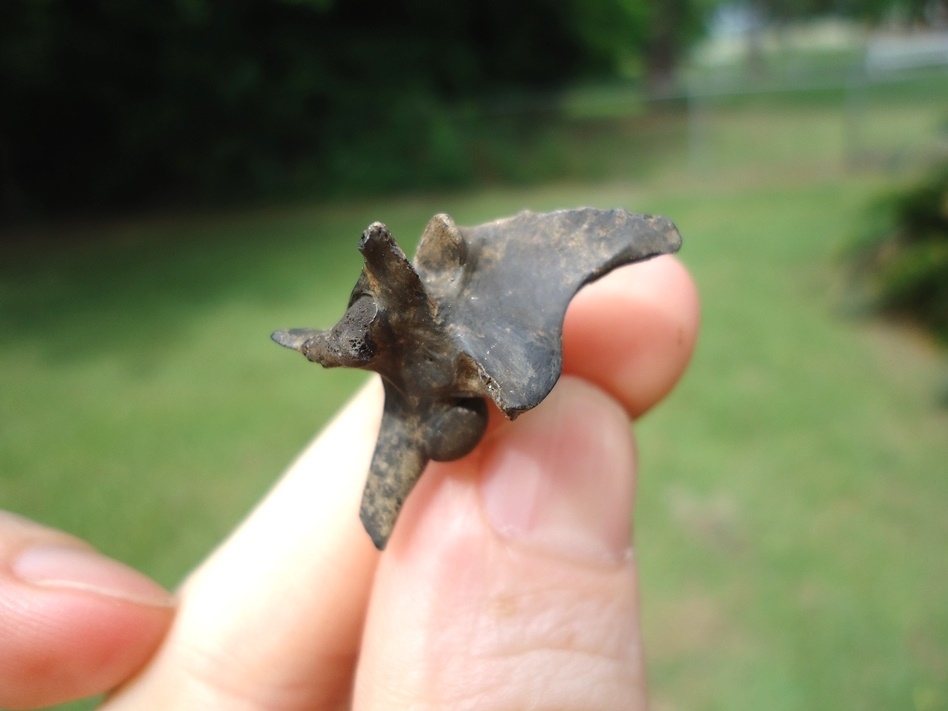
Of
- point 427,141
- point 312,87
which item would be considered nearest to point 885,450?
point 427,141

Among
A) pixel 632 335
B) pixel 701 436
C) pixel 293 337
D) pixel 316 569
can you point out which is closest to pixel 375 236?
pixel 293 337

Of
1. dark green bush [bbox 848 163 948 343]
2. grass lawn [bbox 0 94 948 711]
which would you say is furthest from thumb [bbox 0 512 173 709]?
dark green bush [bbox 848 163 948 343]

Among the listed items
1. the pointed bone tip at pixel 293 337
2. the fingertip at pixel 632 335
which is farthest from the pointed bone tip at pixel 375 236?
the fingertip at pixel 632 335

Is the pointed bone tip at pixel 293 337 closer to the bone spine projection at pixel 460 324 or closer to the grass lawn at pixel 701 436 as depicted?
the bone spine projection at pixel 460 324

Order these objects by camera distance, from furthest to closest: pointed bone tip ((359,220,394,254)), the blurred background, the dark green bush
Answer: the dark green bush, the blurred background, pointed bone tip ((359,220,394,254))

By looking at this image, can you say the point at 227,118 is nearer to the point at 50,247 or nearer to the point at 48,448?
the point at 50,247

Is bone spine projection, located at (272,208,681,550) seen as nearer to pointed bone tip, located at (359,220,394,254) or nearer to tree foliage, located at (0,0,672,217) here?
pointed bone tip, located at (359,220,394,254)

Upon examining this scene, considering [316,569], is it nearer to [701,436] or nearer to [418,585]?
[418,585]
